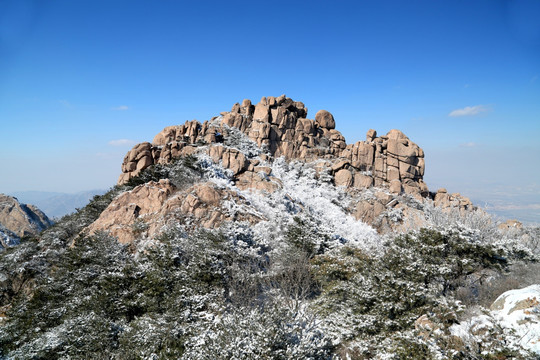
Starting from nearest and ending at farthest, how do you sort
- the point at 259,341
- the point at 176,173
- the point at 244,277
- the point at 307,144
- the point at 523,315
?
the point at 523,315
the point at 259,341
the point at 244,277
the point at 176,173
the point at 307,144

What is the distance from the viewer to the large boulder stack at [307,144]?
4578 centimetres

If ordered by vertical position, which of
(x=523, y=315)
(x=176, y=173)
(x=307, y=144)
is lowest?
(x=523, y=315)

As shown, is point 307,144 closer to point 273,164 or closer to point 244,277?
point 273,164

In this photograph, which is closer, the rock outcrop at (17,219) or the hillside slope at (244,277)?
the hillside slope at (244,277)

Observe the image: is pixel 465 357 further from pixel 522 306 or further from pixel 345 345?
pixel 345 345

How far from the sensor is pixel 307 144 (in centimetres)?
5169

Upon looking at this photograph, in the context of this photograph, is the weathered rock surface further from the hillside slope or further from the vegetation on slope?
the vegetation on slope

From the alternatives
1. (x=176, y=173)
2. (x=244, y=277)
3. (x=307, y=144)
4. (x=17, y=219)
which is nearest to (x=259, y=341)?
(x=244, y=277)

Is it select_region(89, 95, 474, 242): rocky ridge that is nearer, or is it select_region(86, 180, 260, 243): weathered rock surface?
select_region(86, 180, 260, 243): weathered rock surface

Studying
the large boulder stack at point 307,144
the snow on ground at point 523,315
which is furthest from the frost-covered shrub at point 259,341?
the large boulder stack at point 307,144

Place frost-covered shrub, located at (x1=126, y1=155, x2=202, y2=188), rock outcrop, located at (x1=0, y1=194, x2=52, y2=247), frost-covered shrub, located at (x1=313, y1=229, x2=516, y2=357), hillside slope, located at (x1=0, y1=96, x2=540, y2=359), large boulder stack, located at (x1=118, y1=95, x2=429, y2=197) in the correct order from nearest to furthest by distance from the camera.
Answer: hillside slope, located at (x1=0, y1=96, x2=540, y2=359), frost-covered shrub, located at (x1=313, y1=229, x2=516, y2=357), frost-covered shrub, located at (x1=126, y1=155, x2=202, y2=188), large boulder stack, located at (x1=118, y1=95, x2=429, y2=197), rock outcrop, located at (x1=0, y1=194, x2=52, y2=247)

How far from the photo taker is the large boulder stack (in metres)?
45.8

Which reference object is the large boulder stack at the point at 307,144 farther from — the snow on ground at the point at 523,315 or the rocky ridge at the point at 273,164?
the snow on ground at the point at 523,315

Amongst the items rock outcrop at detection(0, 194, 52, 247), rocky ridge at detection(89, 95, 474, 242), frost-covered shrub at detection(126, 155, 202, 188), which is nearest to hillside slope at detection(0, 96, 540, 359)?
frost-covered shrub at detection(126, 155, 202, 188)
